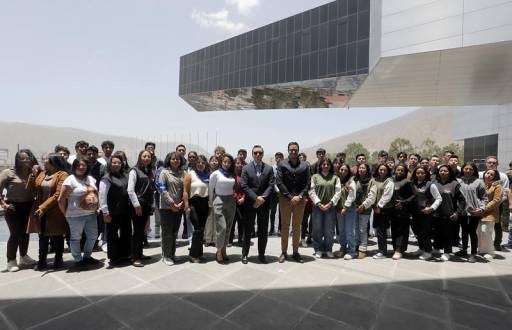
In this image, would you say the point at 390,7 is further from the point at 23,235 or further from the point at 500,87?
the point at 23,235

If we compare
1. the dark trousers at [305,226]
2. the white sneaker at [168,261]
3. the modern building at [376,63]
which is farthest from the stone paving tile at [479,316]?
the modern building at [376,63]

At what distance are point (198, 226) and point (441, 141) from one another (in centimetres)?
14485

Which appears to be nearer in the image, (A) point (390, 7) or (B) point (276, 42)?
(A) point (390, 7)

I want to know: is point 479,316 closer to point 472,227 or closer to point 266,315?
point 266,315

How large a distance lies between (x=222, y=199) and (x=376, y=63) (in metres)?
12.8

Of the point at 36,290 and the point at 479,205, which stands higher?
the point at 479,205

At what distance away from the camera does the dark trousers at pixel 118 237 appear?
430cm

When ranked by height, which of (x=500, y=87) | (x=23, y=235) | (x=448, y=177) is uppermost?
(x=500, y=87)

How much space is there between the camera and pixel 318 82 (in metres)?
21.0

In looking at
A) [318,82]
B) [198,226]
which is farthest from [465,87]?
[198,226]

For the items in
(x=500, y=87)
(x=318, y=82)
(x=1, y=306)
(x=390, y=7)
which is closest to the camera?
(x=1, y=306)

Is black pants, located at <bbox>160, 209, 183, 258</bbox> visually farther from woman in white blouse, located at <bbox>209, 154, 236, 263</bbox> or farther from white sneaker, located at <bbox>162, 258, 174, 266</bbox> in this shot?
woman in white blouse, located at <bbox>209, 154, 236, 263</bbox>

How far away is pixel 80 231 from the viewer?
410cm

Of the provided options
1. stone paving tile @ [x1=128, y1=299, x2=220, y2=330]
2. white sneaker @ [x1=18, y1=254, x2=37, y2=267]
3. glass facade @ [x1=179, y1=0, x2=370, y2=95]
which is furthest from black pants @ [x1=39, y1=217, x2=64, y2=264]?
glass facade @ [x1=179, y1=0, x2=370, y2=95]
